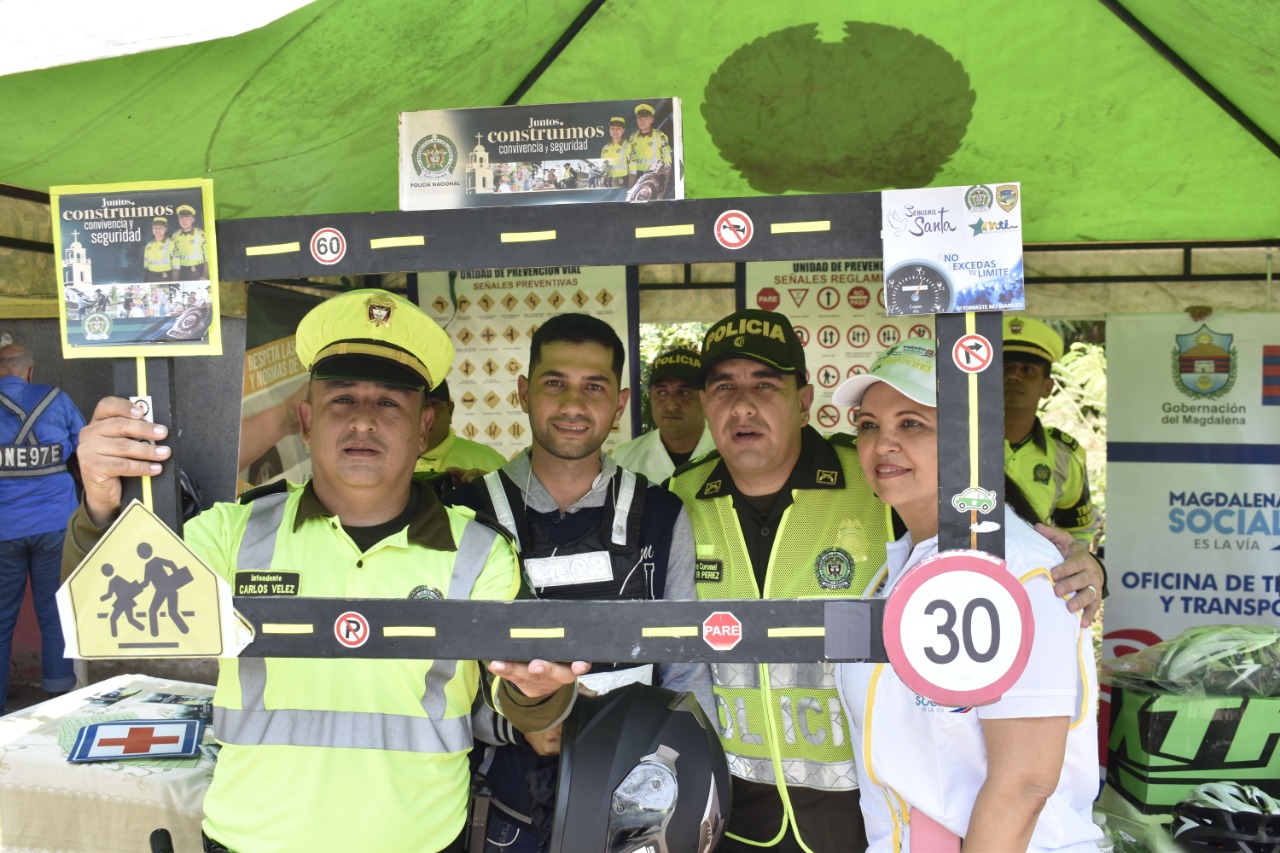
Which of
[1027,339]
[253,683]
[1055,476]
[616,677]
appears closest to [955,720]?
[616,677]

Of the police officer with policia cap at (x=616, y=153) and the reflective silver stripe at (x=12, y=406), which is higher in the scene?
the police officer with policia cap at (x=616, y=153)

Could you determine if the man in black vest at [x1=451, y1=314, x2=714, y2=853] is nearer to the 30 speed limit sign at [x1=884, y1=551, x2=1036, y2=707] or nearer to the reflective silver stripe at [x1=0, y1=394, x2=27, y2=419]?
the 30 speed limit sign at [x1=884, y1=551, x2=1036, y2=707]

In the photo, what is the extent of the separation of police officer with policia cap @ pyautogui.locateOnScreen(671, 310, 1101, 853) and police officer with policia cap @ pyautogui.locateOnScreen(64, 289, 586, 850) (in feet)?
2.03

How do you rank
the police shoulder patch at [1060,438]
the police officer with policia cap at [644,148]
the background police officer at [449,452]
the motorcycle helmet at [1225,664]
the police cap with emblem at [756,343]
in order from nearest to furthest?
the police officer with policia cap at [644,148]
the police cap with emblem at [756,343]
the motorcycle helmet at [1225,664]
the background police officer at [449,452]
the police shoulder patch at [1060,438]

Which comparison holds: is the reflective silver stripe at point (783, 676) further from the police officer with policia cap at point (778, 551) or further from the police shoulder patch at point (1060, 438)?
the police shoulder patch at point (1060, 438)

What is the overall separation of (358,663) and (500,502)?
565 millimetres

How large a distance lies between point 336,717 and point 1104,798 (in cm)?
257

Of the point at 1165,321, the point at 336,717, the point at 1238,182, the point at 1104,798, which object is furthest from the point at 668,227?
the point at 1165,321

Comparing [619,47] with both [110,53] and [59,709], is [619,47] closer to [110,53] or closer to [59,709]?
Answer: [110,53]

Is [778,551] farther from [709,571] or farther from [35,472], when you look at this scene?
[35,472]

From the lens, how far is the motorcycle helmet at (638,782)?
4.69ft

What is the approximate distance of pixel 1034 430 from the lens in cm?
378

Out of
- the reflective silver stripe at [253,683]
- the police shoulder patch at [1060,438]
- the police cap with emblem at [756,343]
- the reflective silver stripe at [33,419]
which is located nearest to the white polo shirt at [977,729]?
the police cap with emblem at [756,343]

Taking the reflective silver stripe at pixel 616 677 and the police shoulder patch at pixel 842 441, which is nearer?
the reflective silver stripe at pixel 616 677
